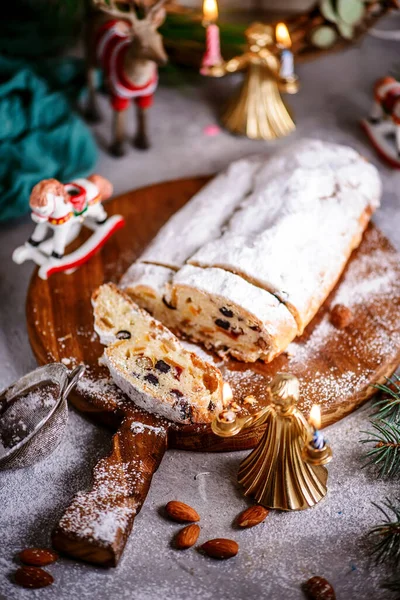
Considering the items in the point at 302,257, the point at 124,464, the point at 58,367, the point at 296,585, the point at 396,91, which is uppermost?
the point at 396,91

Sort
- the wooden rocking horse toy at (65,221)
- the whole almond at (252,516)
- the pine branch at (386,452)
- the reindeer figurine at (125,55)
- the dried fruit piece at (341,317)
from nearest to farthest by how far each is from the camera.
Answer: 1. the whole almond at (252,516)
2. the pine branch at (386,452)
3. the wooden rocking horse toy at (65,221)
4. the dried fruit piece at (341,317)
5. the reindeer figurine at (125,55)

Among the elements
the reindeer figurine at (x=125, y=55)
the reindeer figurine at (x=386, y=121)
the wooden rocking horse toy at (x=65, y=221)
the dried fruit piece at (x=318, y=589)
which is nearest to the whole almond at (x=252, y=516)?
the dried fruit piece at (x=318, y=589)

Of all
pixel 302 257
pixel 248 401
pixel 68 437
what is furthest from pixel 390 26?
pixel 68 437

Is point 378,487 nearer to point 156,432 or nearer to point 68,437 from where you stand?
point 156,432

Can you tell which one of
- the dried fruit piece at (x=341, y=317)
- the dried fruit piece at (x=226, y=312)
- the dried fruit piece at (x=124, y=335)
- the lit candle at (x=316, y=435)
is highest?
the lit candle at (x=316, y=435)

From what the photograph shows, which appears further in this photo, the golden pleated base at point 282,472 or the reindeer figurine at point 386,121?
the reindeer figurine at point 386,121

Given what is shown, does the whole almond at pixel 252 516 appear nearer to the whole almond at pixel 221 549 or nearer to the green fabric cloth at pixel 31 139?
the whole almond at pixel 221 549

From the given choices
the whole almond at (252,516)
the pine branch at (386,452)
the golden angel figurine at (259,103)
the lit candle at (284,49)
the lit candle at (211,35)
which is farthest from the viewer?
the golden angel figurine at (259,103)

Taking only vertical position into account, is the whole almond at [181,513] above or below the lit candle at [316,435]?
below
